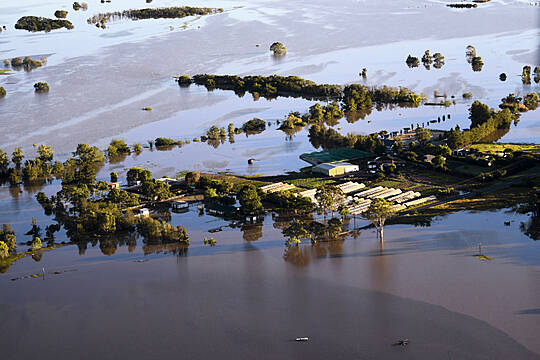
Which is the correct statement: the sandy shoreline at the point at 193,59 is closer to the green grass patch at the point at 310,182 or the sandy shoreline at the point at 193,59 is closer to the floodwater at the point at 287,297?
the green grass patch at the point at 310,182

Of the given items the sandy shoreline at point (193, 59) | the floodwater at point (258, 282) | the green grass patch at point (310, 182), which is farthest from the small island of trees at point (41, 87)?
the green grass patch at point (310, 182)

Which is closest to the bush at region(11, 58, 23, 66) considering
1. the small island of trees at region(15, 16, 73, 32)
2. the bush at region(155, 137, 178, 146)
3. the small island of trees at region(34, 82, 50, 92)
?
the small island of trees at region(34, 82, 50, 92)

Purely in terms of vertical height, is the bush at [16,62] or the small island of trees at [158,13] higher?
the small island of trees at [158,13]

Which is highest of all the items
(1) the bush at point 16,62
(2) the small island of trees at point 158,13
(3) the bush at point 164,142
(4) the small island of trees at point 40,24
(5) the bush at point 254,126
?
(2) the small island of trees at point 158,13

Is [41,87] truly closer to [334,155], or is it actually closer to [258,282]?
[334,155]

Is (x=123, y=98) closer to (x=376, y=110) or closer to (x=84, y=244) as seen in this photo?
(x=376, y=110)

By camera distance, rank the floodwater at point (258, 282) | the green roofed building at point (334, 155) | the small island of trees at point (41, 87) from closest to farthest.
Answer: the floodwater at point (258, 282) → the green roofed building at point (334, 155) → the small island of trees at point (41, 87)

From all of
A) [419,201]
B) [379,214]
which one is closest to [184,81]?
[419,201]
